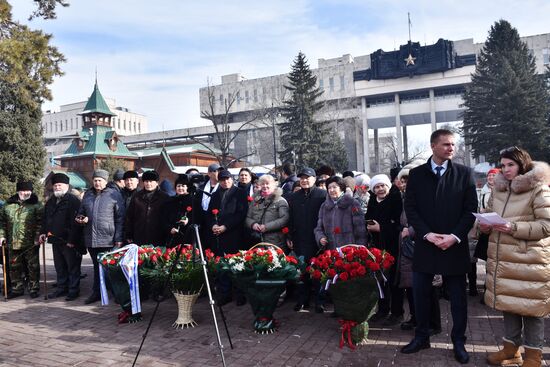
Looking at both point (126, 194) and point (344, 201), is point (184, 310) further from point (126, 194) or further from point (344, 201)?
point (126, 194)

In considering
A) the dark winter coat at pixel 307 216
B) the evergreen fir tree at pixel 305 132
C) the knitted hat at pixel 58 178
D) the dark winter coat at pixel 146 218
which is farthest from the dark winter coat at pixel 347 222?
the evergreen fir tree at pixel 305 132

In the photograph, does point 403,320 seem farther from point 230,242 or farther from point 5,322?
point 5,322

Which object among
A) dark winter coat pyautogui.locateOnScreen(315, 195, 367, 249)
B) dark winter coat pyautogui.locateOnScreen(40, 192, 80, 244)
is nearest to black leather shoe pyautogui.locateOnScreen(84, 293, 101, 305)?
dark winter coat pyautogui.locateOnScreen(40, 192, 80, 244)

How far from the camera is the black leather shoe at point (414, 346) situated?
445 centimetres

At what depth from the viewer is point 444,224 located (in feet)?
13.9

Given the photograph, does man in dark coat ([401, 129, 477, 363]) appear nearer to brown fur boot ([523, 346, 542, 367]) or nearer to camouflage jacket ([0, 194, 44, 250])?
brown fur boot ([523, 346, 542, 367])

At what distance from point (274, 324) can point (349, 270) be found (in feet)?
4.46

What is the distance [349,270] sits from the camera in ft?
15.2

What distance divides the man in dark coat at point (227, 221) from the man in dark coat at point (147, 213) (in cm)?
86

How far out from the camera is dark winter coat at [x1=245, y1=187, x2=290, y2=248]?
20.9 feet

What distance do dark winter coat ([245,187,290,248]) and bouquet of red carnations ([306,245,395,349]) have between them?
5.27ft

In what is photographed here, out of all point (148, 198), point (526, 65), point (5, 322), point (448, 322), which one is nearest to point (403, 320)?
point (448, 322)

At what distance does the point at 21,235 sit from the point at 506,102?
34295 millimetres

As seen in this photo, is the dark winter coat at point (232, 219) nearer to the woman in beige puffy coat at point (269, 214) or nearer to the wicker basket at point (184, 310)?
the woman in beige puffy coat at point (269, 214)
